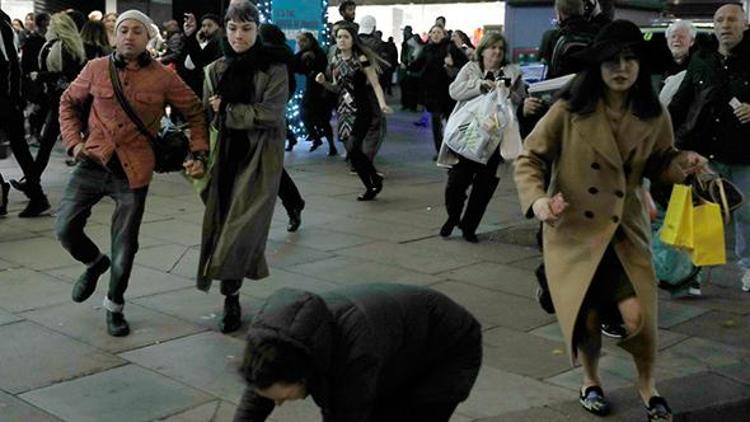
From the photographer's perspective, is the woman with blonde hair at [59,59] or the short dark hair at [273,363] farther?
the woman with blonde hair at [59,59]

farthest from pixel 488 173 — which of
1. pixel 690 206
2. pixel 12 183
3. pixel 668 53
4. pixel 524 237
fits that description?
pixel 12 183

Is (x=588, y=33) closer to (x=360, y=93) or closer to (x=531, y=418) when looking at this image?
(x=531, y=418)

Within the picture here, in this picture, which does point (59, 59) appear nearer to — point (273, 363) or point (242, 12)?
point (242, 12)

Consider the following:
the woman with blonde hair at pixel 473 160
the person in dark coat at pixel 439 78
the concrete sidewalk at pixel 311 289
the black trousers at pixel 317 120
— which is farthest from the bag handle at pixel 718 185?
the black trousers at pixel 317 120

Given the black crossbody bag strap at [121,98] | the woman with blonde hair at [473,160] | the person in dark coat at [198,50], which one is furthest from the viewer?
the person in dark coat at [198,50]

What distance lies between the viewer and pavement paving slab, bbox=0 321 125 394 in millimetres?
4949

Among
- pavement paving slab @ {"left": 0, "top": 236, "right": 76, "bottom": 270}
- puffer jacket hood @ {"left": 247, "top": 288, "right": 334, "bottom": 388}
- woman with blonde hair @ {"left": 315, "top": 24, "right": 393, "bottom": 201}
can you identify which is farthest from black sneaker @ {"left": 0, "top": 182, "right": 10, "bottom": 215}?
puffer jacket hood @ {"left": 247, "top": 288, "right": 334, "bottom": 388}

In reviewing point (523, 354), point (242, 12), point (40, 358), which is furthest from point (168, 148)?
point (523, 354)

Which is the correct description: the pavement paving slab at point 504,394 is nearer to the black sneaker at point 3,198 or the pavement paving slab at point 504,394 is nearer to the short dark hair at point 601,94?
the short dark hair at point 601,94

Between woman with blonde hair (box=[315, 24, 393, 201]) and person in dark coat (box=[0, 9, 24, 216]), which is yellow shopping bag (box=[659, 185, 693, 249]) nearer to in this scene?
woman with blonde hair (box=[315, 24, 393, 201])

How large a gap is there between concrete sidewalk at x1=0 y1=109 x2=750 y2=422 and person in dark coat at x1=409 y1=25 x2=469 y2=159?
3.63 metres

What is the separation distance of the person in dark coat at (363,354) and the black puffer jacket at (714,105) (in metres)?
3.87

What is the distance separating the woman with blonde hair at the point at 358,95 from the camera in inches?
421

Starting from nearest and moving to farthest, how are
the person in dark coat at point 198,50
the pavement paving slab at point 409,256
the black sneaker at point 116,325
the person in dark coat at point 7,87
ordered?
the black sneaker at point 116,325
the pavement paving slab at point 409,256
the person in dark coat at point 7,87
the person in dark coat at point 198,50
